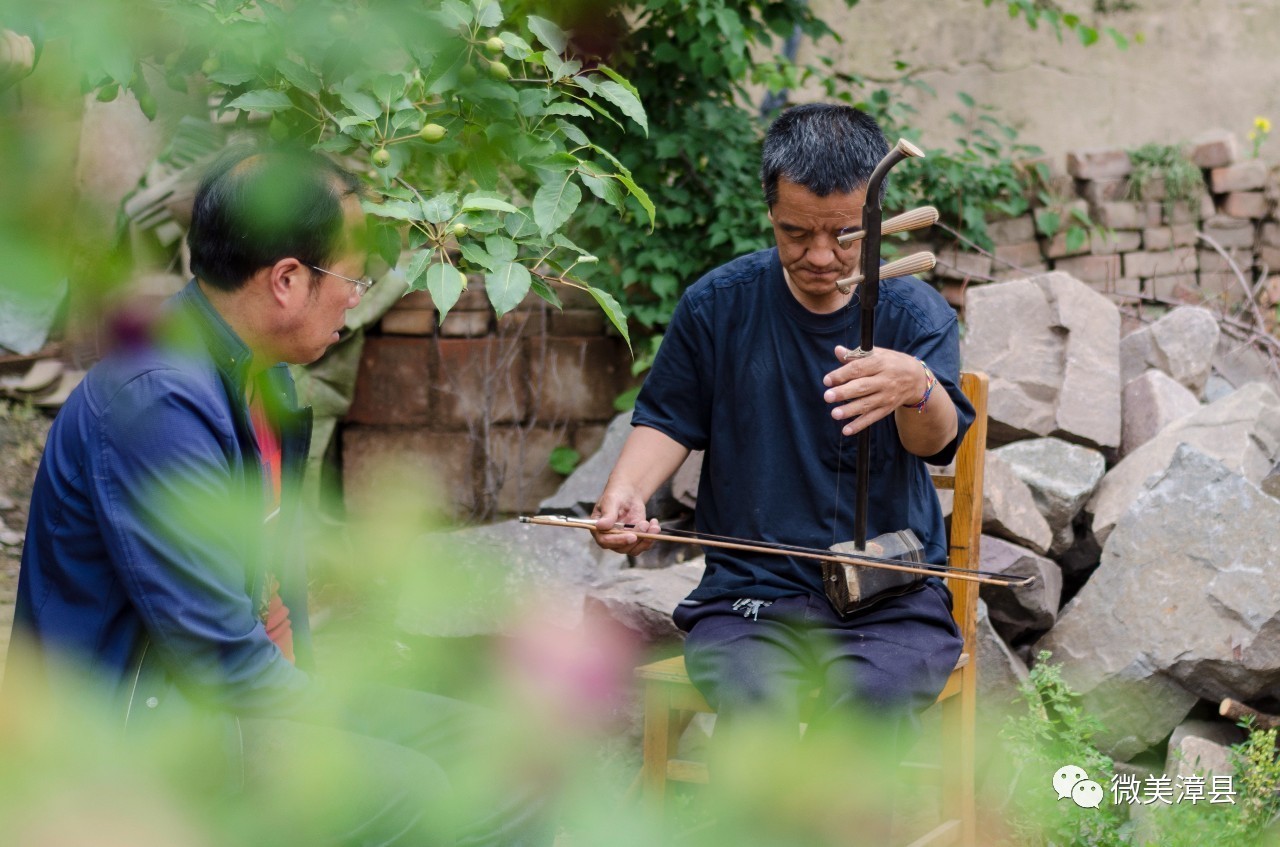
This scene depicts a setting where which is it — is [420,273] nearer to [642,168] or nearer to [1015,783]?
[1015,783]

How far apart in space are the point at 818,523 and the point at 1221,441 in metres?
2.03

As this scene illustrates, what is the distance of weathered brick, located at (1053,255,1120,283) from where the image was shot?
5.74 meters

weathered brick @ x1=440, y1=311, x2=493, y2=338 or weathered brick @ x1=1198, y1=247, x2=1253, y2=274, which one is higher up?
weathered brick @ x1=1198, y1=247, x2=1253, y2=274

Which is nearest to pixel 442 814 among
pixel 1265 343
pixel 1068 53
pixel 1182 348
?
pixel 1182 348

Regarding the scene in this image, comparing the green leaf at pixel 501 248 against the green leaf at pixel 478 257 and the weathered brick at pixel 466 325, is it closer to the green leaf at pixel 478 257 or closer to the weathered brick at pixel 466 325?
the green leaf at pixel 478 257

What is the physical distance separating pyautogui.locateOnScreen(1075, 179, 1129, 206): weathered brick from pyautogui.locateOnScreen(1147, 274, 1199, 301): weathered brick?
41 cm

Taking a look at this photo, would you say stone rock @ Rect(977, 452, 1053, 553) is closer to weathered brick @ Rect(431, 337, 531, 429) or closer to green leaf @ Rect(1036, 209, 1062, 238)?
green leaf @ Rect(1036, 209, 1062, 238)

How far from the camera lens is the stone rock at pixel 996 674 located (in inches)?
145

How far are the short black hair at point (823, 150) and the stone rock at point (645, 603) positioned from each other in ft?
4.95

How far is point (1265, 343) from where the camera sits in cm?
538

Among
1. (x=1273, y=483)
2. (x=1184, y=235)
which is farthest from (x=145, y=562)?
(x=1184, y=235)

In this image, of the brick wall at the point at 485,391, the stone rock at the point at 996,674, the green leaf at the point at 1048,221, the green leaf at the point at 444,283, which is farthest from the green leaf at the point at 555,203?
the green leaf at the point at 1048,221

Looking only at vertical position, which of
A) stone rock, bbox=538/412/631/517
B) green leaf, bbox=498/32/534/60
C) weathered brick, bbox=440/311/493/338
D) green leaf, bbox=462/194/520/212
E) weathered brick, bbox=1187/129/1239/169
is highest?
green leaf, bbox=498/32/534/60

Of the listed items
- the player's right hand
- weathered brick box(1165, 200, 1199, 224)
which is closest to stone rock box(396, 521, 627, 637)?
the player's right hand
